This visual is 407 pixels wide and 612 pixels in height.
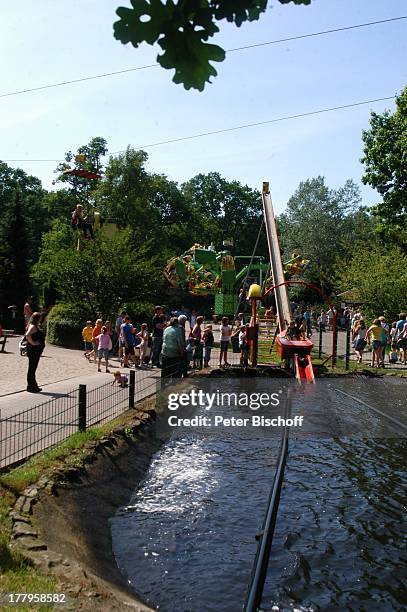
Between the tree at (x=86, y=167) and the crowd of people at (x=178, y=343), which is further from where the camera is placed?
the tree at (x=86, y=167)

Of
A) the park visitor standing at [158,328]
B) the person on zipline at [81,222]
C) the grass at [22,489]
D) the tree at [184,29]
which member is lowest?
the grass at [22,489]

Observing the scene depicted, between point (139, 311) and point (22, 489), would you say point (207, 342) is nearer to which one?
point (139, 311)

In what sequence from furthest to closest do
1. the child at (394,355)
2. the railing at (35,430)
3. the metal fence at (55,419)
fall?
the child at (394,355), the metal fence at (55,419), the railing at (35,430)

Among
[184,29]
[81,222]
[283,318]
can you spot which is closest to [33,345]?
[184,29]

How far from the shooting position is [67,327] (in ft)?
86.7

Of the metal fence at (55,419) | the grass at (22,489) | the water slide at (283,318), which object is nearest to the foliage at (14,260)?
the water slide at (283,318)

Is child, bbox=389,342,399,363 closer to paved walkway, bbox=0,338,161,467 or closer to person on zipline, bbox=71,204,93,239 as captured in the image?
paved walkway, bbox=0,338,161,467

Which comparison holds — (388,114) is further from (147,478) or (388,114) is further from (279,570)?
(279,570)

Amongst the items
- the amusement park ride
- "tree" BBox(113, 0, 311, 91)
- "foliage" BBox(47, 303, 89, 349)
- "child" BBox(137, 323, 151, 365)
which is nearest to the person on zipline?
"foliage" BBox(47, 303, 89, 349)

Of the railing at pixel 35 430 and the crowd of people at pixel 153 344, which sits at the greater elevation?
the crowd of people at pixel 153 344

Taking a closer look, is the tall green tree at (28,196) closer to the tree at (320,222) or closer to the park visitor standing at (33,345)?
the tree at (320,222)

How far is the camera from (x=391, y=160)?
36.5m

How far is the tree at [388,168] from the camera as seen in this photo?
36.3 m

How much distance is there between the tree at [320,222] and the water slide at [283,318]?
3252 centimetres
